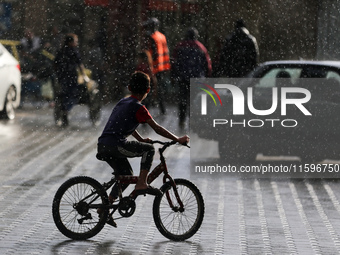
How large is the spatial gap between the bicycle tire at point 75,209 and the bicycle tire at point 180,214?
458 mm

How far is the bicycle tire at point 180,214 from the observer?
8219mm

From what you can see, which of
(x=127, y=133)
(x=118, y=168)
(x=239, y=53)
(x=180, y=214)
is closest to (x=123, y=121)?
(x=127, y=133)

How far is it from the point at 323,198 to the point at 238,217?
5.44ft

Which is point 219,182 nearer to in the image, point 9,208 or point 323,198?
point 323,198

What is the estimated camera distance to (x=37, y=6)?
31.0m

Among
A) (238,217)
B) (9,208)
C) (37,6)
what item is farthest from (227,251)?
(37,6)

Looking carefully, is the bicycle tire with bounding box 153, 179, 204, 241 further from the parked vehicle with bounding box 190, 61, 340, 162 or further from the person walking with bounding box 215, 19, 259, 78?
the person walking with bounding box 215, 19, 259, 78

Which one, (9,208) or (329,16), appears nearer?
(9,208)

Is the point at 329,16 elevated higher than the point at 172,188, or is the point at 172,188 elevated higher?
the point at 172,188

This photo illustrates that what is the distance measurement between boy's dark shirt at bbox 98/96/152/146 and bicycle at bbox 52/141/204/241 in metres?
0.31

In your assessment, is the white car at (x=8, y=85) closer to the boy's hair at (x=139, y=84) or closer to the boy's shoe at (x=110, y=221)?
the boy's shoe at (x=110, y=221)

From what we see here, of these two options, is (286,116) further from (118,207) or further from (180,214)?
(118,207)

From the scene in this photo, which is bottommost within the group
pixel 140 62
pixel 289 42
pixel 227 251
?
pixel 289 42

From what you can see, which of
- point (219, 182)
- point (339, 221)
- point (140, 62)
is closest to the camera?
point (339, 221)
